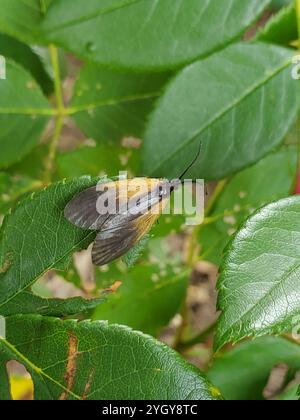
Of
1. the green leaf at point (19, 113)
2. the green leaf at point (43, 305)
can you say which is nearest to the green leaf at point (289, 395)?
the green leaf at point (43, 305)

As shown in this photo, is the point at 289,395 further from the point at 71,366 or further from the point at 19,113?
the point at 19,113

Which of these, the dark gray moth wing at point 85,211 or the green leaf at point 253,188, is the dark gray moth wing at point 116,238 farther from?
the green leaf at point 253,188

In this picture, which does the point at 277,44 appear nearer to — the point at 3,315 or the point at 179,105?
the point at 179,105

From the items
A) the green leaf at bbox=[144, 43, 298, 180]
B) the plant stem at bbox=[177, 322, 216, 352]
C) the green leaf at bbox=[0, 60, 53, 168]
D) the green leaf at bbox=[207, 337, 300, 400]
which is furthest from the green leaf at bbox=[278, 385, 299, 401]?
the green leaf at bbox=[0, 60, 53, 168]

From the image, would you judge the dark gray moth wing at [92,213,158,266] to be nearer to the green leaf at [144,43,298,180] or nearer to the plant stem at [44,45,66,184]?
the green leaf at [144,43,298,180]

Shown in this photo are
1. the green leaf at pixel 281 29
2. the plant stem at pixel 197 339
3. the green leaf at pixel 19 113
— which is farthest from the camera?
the plant stem at pixel 197 339

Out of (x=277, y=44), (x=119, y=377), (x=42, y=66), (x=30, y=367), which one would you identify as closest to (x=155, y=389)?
(x=119, y=377)

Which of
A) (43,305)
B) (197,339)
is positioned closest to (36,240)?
(43,305)
